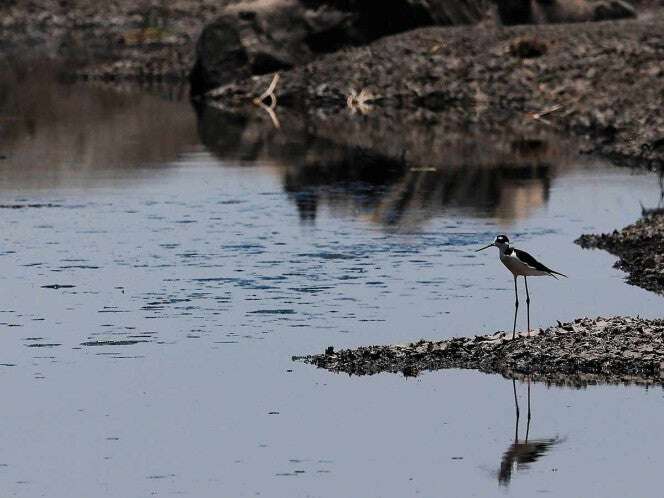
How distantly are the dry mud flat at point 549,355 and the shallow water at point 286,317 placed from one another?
41cm

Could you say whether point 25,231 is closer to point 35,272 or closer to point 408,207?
point 35,272

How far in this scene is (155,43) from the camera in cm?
7569

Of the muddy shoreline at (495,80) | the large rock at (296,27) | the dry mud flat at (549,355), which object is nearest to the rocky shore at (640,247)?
the dry mud flat at (549,355)

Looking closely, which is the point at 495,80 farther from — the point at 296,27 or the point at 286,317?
the point at 286,317

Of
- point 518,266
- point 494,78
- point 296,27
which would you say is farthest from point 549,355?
point 296,27

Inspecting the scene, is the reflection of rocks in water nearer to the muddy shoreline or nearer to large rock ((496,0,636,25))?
the muddy shoreline

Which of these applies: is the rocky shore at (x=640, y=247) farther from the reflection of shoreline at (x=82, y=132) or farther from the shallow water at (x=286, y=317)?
the reflection of shoreline at (x=82, y=132)

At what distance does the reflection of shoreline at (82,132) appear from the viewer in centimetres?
4278

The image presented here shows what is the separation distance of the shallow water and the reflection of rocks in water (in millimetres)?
159

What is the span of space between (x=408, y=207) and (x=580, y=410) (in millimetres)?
16827

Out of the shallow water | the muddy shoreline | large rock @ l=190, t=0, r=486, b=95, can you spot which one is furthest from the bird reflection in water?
large rock @ l=190, t=0, r=486, b=95

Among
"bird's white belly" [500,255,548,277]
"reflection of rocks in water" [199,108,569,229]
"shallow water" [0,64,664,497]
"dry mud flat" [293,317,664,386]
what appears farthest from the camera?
"reflection of rocks in water" [199,108,569,229]

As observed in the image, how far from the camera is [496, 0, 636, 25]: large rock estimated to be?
59.5 meters

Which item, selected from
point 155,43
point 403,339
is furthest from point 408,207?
point 155,43
